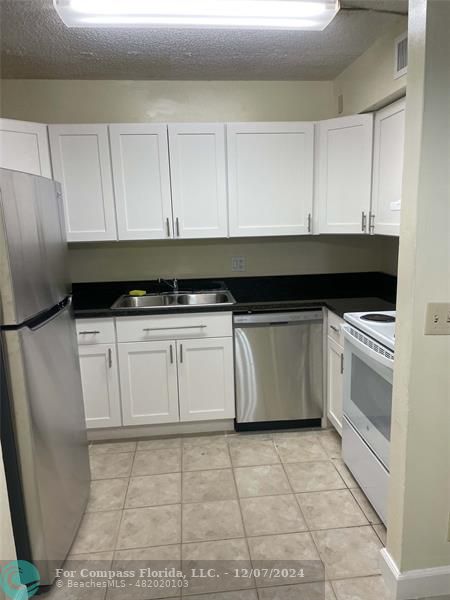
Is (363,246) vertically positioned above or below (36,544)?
above

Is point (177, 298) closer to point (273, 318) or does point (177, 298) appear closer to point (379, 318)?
point (273, 318)

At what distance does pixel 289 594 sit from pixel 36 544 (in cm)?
102

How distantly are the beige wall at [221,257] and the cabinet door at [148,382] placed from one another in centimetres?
73

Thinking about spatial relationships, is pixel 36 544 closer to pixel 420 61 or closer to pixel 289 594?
pixel 289 594

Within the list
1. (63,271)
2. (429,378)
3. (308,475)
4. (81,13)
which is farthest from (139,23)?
(308,475)

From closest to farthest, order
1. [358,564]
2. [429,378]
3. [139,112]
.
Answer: [429,378] < [358,564] < [139,112]

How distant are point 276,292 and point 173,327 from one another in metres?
0.88

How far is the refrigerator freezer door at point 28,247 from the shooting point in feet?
4.41

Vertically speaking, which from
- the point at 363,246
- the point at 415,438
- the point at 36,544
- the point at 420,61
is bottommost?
the point at 36,544

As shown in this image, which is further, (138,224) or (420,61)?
(138,224)

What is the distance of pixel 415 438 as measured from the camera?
1.50 meters

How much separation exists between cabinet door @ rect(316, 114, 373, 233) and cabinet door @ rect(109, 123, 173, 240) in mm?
1087

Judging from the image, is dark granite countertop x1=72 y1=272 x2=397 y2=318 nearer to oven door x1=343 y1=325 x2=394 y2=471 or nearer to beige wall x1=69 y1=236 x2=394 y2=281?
beige wall x1=69 y1=236 x2=394 y2=281

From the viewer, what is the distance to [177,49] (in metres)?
2.38
